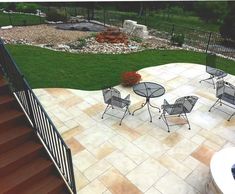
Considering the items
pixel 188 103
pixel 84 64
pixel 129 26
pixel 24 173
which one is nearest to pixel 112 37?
pixel 129 26

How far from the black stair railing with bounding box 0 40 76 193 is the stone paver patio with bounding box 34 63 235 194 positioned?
70 cm

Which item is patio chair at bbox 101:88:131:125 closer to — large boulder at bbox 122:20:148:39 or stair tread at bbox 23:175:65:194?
stair tread at bbox 23:175:65:194

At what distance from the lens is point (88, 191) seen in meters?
4.72

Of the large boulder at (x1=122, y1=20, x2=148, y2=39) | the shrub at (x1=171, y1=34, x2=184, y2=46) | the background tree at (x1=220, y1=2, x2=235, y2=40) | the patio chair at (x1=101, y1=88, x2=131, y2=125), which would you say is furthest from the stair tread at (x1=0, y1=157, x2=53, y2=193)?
the background tree at (x1=220, y1=2, x2=235, y2=40)

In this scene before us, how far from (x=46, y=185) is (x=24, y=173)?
42cm

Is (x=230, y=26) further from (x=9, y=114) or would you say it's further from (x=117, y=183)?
(x=9, y=114)

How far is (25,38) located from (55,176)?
11.2 m

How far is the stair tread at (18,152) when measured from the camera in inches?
163

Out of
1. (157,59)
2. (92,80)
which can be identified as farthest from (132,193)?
(157,59)

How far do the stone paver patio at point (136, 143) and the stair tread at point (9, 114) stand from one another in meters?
1.61

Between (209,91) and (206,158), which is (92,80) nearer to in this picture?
(209,91)

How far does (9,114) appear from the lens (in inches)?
181

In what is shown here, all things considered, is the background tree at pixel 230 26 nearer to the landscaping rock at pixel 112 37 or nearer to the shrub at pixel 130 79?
the landscaping rock at pixel 112 37

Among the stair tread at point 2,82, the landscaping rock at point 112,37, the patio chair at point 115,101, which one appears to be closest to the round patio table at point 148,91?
the patio chair at point 115,101
